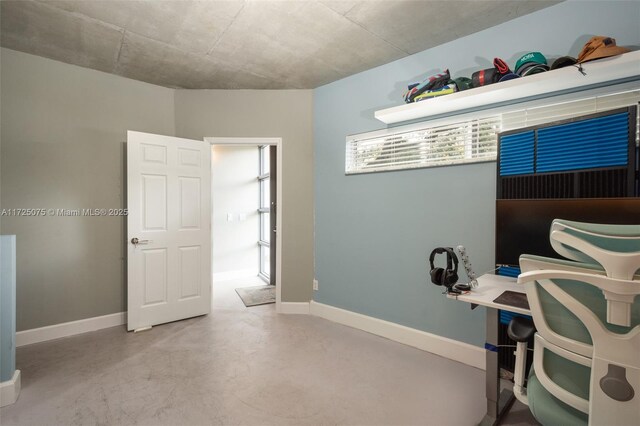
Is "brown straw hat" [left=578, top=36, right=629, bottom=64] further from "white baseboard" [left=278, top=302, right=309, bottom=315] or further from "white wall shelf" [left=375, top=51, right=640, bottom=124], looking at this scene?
"white baseboard" [left=278, top=302, right=309, bottom=315]

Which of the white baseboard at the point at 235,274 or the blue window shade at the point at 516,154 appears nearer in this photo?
the blue window shade at the point at 516,154

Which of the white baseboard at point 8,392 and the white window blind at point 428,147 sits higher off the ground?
the white window blind at point 428,147

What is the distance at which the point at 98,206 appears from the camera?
3.17 metres

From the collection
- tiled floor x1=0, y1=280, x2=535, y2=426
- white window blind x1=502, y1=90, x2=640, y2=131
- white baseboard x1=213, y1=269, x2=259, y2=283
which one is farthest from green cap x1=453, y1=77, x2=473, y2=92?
white baseboard x1=213, y1=269, x2=259, y2=283

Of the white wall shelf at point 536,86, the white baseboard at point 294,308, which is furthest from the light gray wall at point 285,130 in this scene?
the white wall shelf at point 536,86

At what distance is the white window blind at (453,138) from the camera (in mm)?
1979

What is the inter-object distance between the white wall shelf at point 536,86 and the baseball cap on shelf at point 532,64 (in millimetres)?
77

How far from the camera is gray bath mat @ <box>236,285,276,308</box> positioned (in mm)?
4047

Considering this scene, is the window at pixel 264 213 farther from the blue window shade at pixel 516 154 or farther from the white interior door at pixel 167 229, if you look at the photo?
the blue window shade at pixel 516 154

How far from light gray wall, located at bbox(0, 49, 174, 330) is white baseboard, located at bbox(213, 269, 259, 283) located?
2.09 metres

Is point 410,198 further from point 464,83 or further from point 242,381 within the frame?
point 242,381

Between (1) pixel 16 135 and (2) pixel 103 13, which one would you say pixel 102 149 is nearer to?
Answer: (1) pixel 16 135

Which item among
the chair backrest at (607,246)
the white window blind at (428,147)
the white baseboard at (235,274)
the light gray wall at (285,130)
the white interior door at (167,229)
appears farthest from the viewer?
the white baseboard at (235,274)

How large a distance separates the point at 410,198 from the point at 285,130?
172cm
